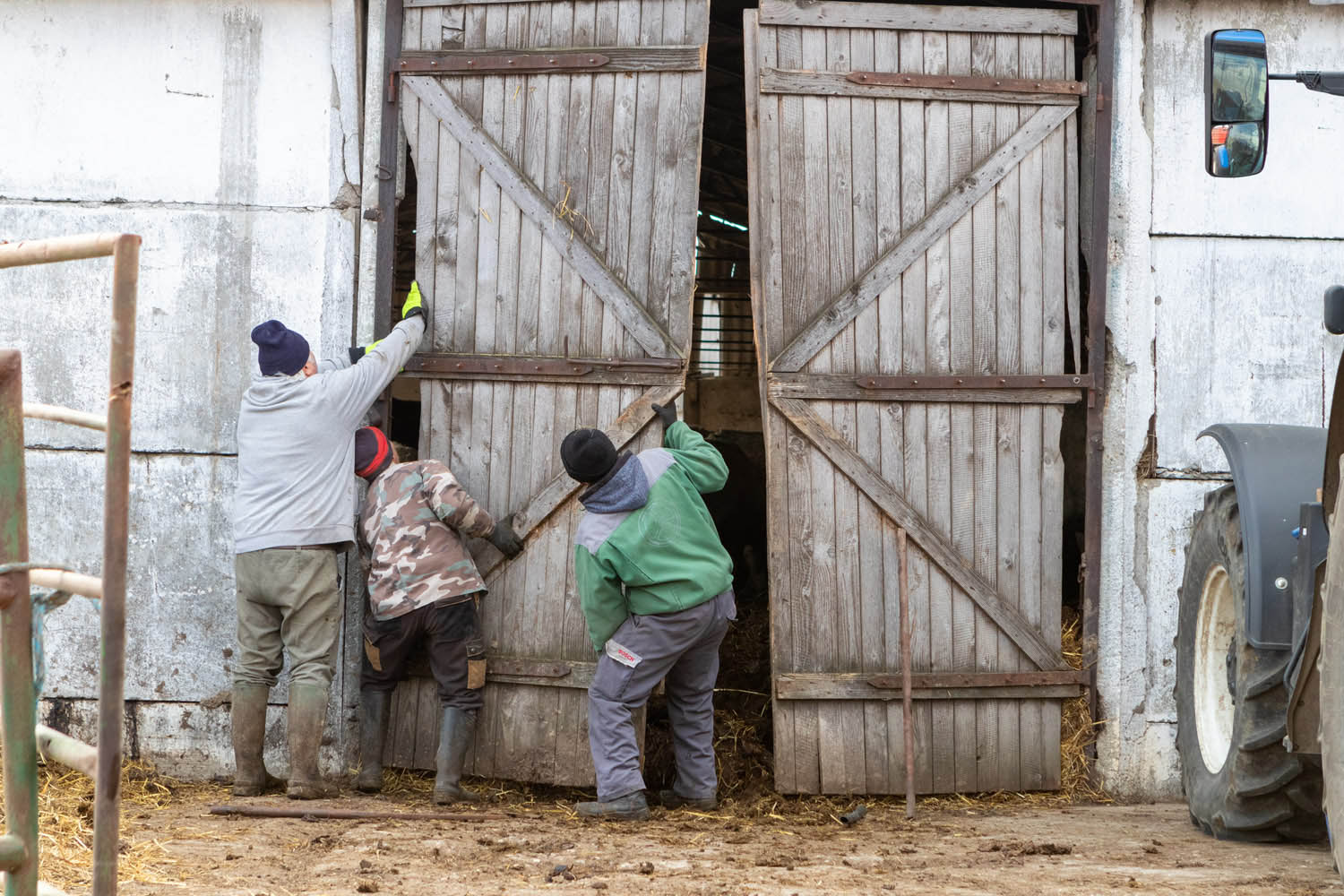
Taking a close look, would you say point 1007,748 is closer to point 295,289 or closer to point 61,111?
point 295,289

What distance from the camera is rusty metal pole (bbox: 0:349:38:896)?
2.23 meters

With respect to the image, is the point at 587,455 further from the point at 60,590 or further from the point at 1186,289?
the point at 60,590

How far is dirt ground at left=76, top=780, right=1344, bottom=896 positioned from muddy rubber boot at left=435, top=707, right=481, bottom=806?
12 cm

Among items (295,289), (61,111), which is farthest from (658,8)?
(61,111)

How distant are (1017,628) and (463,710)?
8.30 ft

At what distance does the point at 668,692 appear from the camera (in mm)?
5707

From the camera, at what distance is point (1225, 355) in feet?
19.5

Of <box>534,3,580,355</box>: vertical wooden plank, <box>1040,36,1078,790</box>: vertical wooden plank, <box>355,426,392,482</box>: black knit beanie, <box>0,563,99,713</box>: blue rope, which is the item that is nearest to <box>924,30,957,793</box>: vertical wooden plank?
<box>1040,36,1078,790</box>: vertical wooden plank

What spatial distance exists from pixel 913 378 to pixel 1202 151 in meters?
1.73

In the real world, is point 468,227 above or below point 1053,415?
above

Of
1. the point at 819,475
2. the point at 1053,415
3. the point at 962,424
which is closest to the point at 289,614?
the point at 819,475

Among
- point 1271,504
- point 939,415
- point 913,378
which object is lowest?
point 1271,504

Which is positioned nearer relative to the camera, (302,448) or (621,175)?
(302,448)

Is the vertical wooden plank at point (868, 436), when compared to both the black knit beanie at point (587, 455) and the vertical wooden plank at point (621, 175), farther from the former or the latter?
the black knit beanie at point (587, 455)
